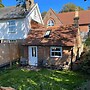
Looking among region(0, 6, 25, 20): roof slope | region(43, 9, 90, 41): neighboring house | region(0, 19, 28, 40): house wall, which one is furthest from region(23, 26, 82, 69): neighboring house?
region(43, 9, 90, 41): neighboring house

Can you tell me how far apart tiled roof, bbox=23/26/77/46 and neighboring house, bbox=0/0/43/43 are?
1.52m

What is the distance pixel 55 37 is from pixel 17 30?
6424 millimetres

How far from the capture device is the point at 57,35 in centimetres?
2294

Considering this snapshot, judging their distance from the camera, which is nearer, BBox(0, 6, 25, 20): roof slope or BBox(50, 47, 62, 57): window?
BBox(50, 47, 62, 57): window

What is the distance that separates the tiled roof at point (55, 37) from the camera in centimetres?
2128

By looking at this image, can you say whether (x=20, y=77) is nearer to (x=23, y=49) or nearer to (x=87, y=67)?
(x=87, y=67)

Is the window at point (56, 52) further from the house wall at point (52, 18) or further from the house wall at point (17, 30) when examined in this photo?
the house wall at point (52, 18)

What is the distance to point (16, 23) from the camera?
25984 millimetres

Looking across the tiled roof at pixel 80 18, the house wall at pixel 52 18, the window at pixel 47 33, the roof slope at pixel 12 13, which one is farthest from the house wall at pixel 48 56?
the tiled roof at pixel 80 18

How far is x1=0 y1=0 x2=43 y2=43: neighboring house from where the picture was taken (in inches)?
1004

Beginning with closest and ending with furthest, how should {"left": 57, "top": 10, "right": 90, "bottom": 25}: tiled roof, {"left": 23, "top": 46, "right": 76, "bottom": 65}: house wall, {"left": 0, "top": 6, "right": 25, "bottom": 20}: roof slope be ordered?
{"left": 23, "top": 46, "right": 76, "bottom": 65}: house wall, {"left": 0, "top": 6, "right": 25, "bottom": 20}: roof slope, {"left": 57, "top": 10, "right": 90, "bottom": 25}: tiled roof

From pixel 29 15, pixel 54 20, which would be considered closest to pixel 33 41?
pixel 29 15

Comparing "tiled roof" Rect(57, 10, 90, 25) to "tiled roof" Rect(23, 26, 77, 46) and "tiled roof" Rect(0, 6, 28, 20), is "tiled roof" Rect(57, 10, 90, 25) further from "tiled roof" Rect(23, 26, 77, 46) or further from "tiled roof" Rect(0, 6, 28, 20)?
"tiled roof" Rect(23, 26, 77, 46)

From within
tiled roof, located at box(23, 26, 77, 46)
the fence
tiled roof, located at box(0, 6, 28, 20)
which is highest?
tiled roof, located at box(0, 6, 28, 20)
